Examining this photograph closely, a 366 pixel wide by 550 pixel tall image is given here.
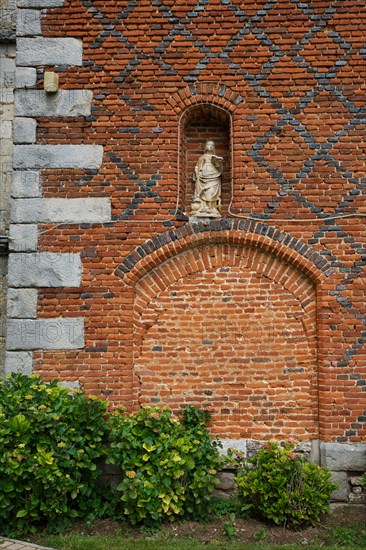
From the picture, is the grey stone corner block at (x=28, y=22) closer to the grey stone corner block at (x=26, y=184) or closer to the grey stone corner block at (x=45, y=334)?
the grey stone corner block at (x=26, y=184)

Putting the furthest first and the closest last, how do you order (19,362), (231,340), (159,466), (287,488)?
1. (231,340)
2. (19,362)
3. (287,488)
4. (159,466)

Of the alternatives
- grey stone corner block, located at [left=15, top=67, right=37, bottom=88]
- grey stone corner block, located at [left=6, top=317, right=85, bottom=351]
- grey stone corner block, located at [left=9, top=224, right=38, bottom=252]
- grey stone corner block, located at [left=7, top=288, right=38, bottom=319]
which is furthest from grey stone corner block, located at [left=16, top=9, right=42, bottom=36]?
grey stone corner block, located at [left=6, top=317, right=85, bottom=351]

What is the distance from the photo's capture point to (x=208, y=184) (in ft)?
21.8

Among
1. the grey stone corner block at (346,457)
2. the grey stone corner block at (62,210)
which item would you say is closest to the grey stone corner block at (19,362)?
the grey stone corner block at (62,210)

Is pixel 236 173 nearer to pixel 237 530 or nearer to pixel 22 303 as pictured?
pixel 22 303

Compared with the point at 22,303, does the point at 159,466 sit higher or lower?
lower

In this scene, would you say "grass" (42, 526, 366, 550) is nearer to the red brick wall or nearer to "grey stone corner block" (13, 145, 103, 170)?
the red brick wall

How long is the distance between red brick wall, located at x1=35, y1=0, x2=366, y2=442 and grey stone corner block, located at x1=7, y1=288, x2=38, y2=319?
10cm

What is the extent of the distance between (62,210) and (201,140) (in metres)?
2.05

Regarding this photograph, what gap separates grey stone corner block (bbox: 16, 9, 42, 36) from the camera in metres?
6.71

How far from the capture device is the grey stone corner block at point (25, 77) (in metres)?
6.64

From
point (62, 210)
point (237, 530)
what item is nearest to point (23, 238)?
point (62, 210)

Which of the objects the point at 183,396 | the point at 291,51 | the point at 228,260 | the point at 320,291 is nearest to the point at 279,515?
the point at 183,396

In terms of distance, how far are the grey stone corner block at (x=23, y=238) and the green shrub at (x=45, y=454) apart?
159 cm
